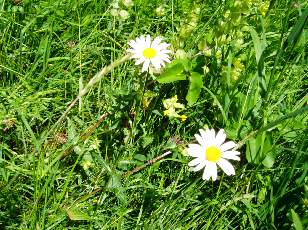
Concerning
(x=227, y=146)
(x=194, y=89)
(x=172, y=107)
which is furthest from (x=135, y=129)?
(x=227, y=146)

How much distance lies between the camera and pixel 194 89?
185cm

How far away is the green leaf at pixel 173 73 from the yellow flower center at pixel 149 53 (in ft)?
0.39

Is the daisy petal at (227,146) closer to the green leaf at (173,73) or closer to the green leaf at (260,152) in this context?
the green leaf at (260,152)

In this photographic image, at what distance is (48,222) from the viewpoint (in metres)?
1.55

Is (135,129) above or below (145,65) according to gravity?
below

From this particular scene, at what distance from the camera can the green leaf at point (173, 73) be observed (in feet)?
5.99

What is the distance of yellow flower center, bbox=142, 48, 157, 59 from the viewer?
1.71 m

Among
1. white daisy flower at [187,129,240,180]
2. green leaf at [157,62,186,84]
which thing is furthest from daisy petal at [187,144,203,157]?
green leaf at [157,62,186,84]

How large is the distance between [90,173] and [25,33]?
698 millimetres

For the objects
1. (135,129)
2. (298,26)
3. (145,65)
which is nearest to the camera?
(298,26)

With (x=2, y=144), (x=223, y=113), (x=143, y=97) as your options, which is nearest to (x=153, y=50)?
(x=143, y=97)

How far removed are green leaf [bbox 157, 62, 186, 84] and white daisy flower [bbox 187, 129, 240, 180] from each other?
31 centimetres

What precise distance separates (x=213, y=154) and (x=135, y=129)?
0.36m

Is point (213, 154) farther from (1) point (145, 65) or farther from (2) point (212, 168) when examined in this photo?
(1) point (145, 65)
